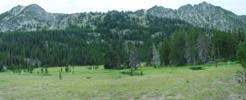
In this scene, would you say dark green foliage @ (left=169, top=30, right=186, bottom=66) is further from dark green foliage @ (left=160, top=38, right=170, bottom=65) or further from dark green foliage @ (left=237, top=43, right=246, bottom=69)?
dark green foliage @ (left=237, top=43, right=246, bottom=69)

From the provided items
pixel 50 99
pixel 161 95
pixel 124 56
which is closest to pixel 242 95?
pixel 161 95

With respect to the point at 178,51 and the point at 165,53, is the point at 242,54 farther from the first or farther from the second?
the point at 165,53

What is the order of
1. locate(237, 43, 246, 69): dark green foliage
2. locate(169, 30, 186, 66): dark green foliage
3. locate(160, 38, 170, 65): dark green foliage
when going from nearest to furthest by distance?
locate(237, 43, 246, 69): dark green foliage → locate(169, 30, 186, 66): dark green foliage → locate(160, 38, 170, 65): dark green foliage

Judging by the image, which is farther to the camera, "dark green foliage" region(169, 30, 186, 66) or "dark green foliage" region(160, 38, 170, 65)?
"dark green foliage" region(160, 38, 170, 65)

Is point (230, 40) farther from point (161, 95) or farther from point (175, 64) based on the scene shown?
point (161, 95)

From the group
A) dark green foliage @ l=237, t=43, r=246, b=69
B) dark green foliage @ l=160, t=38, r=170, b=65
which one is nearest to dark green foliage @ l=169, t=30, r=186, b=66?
dark green foliage @ l=160, t=38, r=170, b=65

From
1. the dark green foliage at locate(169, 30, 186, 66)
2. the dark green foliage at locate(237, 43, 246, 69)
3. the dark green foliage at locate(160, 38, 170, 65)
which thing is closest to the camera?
the dark green foliage at locate(237, 43, 246, 69)

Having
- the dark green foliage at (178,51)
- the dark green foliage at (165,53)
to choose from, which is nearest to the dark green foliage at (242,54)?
the dark green foliage at (178,51)

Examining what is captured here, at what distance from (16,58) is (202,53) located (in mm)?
123125

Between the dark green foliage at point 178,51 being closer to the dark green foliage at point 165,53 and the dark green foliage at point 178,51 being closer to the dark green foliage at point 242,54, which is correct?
the dark green foliage at point 165,53

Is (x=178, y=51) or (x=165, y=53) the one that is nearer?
(x=178, y=51)

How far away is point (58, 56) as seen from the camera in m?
199

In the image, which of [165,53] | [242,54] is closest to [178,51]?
[165,53]

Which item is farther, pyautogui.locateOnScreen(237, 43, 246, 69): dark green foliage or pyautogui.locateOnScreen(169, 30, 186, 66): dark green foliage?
pyautogui.locateOnScreen(169, 30, 186, 66): dark green foliage
